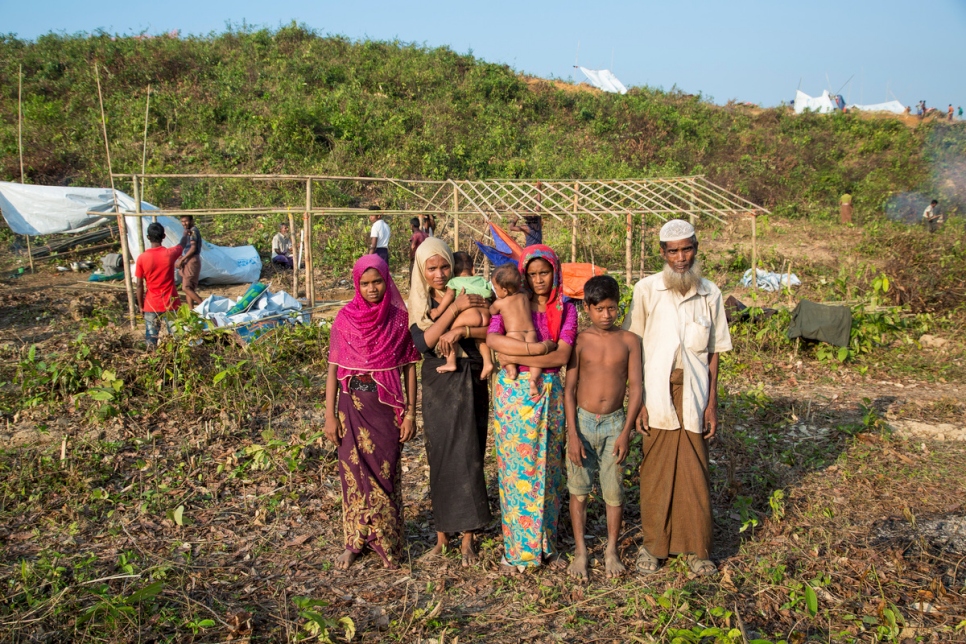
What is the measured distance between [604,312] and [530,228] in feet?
21.4

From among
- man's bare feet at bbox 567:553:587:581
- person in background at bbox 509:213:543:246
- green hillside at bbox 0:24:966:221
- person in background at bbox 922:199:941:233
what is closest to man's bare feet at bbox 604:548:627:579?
man's bare feet at bbox 567:553:587:581

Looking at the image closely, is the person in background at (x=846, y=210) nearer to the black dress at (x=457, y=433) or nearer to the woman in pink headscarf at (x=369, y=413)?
the black dress at (x=457, y=433)

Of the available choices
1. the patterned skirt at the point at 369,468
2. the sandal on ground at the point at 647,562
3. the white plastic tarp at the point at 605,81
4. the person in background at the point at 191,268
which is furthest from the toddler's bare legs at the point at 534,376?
the white plastic tarp at the point at 605,81

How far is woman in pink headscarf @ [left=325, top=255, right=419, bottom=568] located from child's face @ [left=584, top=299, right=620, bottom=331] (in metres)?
0.91

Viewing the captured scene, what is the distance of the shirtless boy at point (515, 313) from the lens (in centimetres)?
323

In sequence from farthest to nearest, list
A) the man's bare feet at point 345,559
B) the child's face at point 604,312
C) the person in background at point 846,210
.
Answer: the person in background at point 846,210 → the man's bare feet at point 345,559 → the child's face at point 604,312

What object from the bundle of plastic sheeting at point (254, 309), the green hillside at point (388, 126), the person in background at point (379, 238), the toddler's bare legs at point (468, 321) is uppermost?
the green hillside at point (388, 126)

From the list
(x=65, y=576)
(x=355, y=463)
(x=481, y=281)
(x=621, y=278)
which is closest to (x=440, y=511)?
(x=355, y=463)

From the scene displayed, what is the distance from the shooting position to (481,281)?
341 centimetres

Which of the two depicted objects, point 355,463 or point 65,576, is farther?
point 355,463

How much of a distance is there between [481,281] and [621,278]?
7947 millimetres

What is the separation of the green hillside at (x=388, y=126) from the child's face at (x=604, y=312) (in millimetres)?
13074

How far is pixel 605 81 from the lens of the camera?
2784 cm

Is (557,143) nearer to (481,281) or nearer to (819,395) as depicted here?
(819,395)
